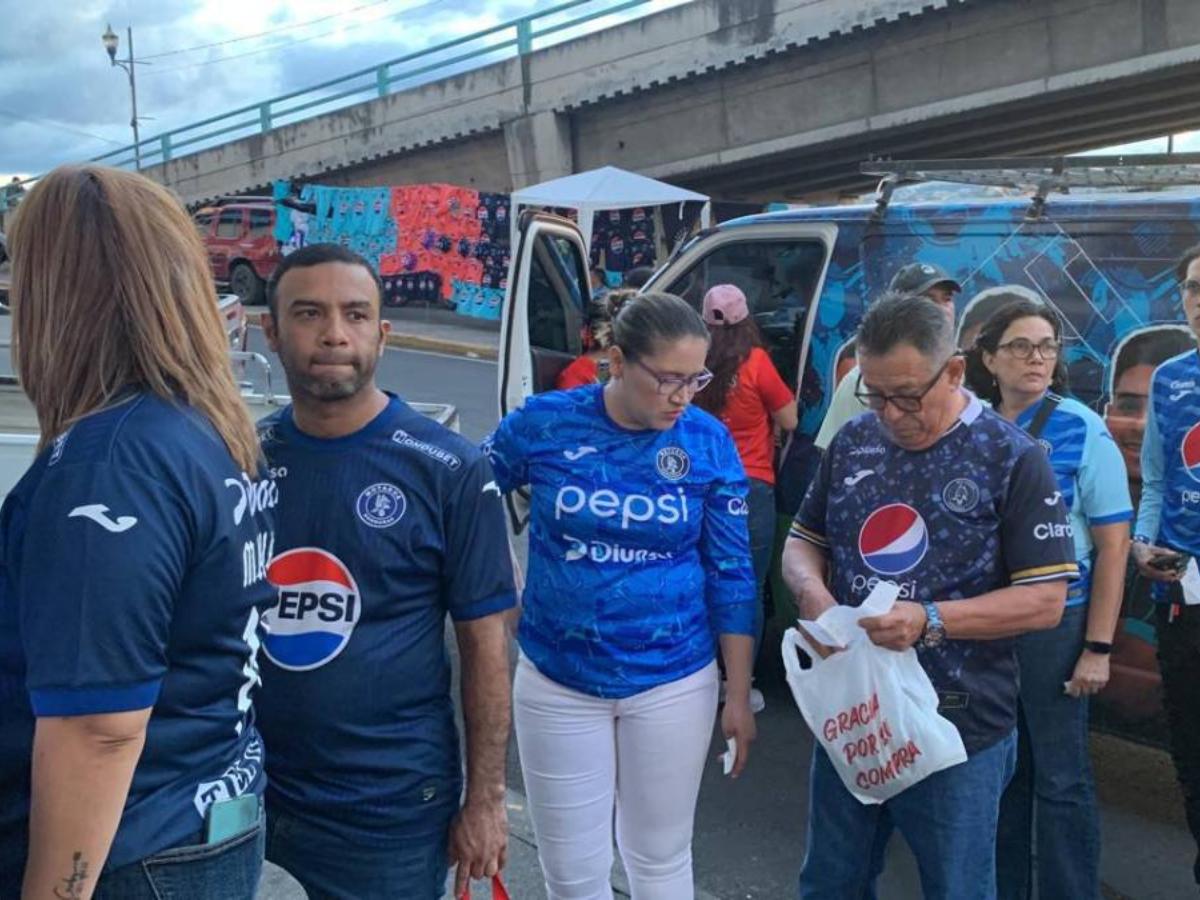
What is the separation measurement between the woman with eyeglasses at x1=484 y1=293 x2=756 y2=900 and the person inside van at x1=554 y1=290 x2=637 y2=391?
1894 millimetres

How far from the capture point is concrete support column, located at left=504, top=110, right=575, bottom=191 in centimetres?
2064

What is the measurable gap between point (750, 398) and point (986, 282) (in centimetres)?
103

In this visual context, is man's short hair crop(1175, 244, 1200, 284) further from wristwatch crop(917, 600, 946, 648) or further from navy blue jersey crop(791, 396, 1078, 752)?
wristwatch crop(917, 600, 946, 648)

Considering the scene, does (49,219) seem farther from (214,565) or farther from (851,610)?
(851,610)

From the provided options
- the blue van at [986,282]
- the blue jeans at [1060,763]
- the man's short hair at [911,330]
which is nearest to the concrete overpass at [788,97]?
the blue van at [986,282]

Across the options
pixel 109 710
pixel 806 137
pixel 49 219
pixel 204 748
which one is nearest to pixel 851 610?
pixel 204 748

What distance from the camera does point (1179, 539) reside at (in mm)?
3145

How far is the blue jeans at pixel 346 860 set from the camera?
6.81 feet

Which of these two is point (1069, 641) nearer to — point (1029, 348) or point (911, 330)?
point (1029, 348)

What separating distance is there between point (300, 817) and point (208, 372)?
0.95m

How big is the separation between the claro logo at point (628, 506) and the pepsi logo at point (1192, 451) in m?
1.51

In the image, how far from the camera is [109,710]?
1340 millimetres

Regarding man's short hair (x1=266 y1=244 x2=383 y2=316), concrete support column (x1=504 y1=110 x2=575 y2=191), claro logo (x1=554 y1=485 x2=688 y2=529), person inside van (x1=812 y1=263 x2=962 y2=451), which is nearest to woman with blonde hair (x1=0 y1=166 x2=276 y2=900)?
man's short hair (x1=266 y1=244 x2=383 y2=316)

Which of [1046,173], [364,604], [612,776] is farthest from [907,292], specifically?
[364,604]
